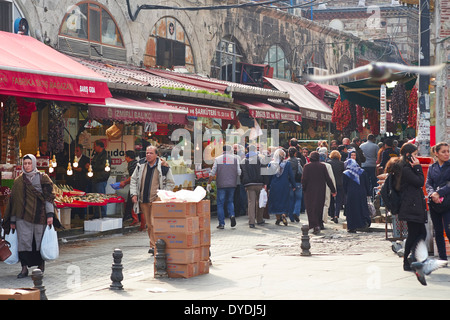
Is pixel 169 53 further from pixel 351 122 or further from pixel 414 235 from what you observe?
pixel 414 235

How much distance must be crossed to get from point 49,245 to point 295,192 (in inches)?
331

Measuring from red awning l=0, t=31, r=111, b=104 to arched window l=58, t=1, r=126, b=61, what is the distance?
2967mm

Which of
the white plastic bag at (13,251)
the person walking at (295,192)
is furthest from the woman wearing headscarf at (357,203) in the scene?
the white plastic bag at (13,251)

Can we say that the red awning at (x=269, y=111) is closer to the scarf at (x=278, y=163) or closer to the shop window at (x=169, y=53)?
the shop window at (x=169, y=53)

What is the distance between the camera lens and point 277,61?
29859 mm

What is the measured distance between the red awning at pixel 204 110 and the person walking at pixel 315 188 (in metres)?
3.45

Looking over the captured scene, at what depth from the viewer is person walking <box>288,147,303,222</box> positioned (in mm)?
18266

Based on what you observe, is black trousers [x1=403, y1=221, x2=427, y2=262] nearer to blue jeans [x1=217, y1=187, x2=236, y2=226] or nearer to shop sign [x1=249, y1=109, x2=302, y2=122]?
blue jeans [x1=217, y1=187, x2=236, y2=226]

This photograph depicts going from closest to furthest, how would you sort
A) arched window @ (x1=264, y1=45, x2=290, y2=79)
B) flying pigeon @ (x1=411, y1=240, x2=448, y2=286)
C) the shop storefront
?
1. flying pigeon @ (x1=411, y1=240, x2=448, y2=286)
2. the shop storefront
3. arched window @ (x1=264, y1=45, x2=290, y2=79)

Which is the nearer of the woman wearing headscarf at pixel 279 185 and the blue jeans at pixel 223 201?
the blue jeans at pixel 223 201

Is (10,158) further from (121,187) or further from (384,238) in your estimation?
(384,238)

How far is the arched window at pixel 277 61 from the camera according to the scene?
2934cm

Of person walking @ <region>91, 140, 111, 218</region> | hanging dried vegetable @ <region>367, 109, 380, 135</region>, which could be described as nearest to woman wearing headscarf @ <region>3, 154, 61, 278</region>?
person walking @ <region>91, 140, 111, 218</region>
